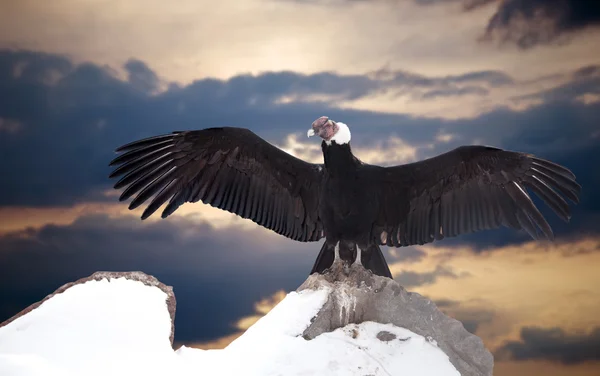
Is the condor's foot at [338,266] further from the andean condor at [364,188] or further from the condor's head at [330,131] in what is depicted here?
the condor's head at [330,131]

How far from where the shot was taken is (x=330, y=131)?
252 inches

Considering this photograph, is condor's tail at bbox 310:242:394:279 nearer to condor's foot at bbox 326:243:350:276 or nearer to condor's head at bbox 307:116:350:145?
condor's foot at bbox 326:243:350:276

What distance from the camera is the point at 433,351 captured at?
610 centimetres

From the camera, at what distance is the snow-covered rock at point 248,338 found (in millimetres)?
5711

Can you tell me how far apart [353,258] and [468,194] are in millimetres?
1327

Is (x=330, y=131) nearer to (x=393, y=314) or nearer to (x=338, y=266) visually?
(x=338, y=266)

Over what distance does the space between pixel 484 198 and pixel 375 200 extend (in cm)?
112

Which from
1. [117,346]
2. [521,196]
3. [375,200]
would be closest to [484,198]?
[521,196]

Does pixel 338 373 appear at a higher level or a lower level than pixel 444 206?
lower

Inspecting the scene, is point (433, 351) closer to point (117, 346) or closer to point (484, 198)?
point (484, 198)

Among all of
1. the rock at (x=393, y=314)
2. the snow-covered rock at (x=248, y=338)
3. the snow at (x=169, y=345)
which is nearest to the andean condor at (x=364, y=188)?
the rock at (x=393, y=314)

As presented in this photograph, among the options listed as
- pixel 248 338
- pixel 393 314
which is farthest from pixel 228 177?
pixel 393 314

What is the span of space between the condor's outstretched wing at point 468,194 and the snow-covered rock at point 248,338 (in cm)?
89

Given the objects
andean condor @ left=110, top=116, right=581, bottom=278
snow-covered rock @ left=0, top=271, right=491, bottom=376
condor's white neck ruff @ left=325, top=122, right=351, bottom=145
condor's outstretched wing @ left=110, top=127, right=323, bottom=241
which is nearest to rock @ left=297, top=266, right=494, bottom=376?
snow-covered rock @ left=0, top=271, right=491, bottom=376
